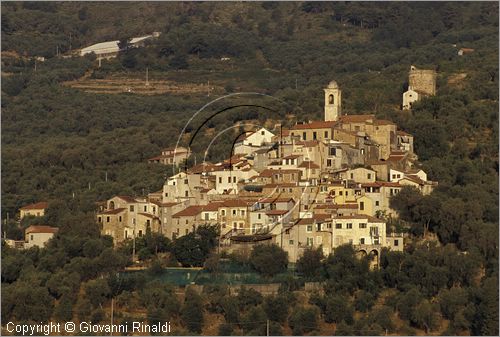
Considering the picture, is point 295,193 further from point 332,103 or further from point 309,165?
point 332,103

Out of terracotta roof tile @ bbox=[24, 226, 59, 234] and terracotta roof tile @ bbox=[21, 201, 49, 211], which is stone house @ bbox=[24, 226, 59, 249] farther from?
terracotta roof tile @ bbox=[21, 201, 49, 211]

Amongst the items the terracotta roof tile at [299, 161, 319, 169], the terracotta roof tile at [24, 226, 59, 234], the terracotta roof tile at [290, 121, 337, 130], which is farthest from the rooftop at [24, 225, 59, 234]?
the terracotta roof tile at [290, 121, 337, 130]

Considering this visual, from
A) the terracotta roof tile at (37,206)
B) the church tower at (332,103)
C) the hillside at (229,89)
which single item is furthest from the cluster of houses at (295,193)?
the terracotta roof tile at (37,206)

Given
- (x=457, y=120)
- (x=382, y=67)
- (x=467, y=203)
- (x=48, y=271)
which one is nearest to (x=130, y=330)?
(x=48, y=271)

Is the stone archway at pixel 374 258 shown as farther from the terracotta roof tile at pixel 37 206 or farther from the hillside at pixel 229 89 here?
the terracotta roof tile at pixel 37 206

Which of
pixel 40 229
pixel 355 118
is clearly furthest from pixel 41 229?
pixel 355 118

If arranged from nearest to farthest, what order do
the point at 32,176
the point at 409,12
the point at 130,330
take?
the point at 130,330 < the point at 32,176 < the point at 409,12

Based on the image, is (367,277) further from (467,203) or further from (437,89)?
(437,89)
